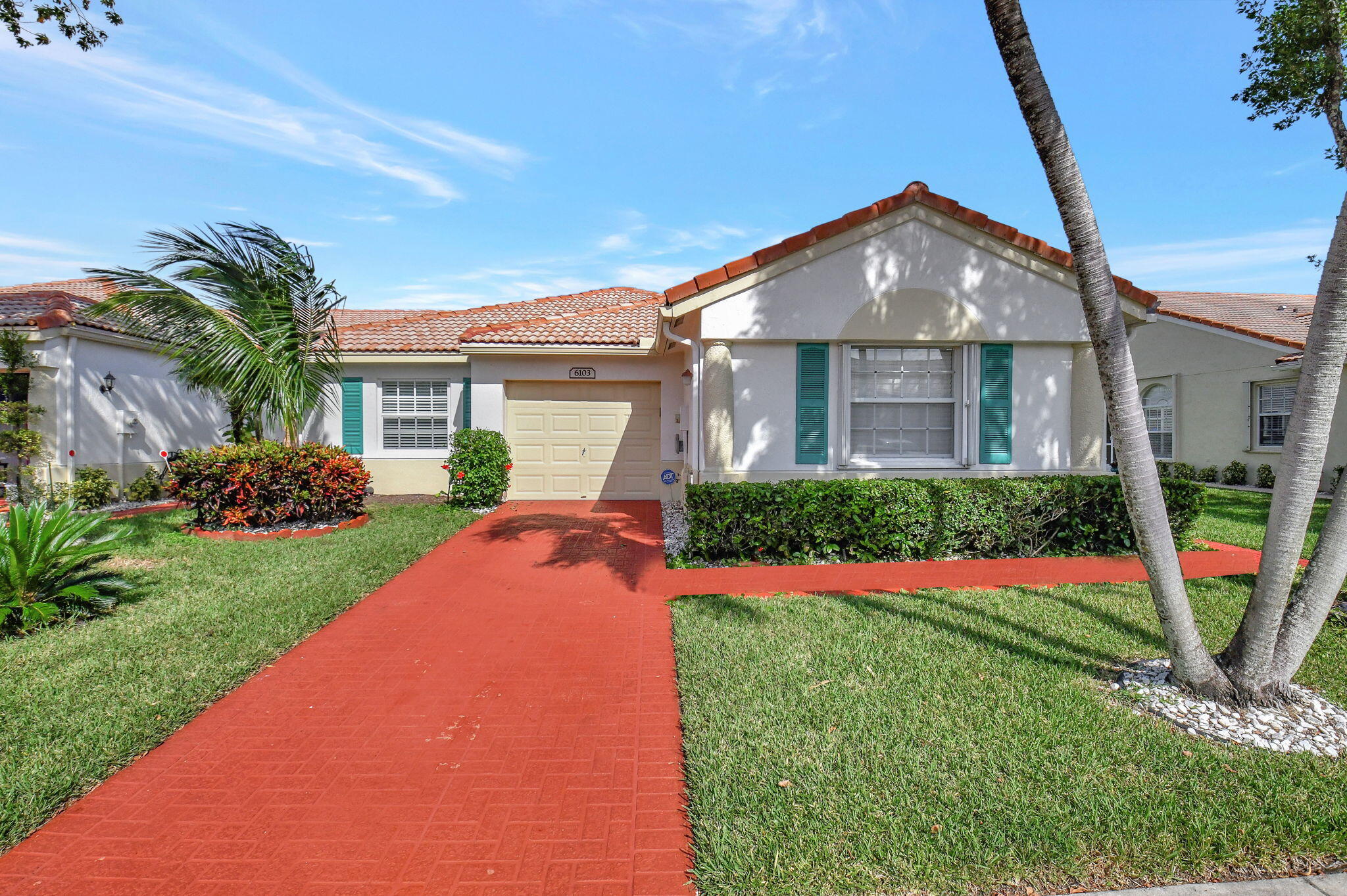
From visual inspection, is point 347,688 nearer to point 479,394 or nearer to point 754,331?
point 754,331

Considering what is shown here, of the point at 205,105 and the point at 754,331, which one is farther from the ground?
the point at 205,105

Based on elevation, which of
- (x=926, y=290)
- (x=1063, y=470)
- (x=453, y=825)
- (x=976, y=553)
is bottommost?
(x=453, y=825)

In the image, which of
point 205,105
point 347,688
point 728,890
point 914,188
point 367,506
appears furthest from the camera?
point 367,506

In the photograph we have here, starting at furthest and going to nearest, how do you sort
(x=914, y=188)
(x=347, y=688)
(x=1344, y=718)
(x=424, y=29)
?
1. (x=914, y=188)
2. (x=424, y=29)
3. (x=347, y=688)
4. (x=1344, y=718)

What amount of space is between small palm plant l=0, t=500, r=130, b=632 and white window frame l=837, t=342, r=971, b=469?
8.24 metres

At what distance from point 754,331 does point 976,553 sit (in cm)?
394

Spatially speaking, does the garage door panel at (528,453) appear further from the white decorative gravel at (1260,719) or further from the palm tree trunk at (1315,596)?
the palm tree trunk at (1315,596)

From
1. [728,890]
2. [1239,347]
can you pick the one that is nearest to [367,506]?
[728,890]

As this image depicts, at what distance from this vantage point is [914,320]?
8773mm

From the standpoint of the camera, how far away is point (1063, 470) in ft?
30.0

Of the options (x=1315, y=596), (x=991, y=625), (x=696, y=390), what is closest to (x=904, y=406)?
(x=696, y=390)

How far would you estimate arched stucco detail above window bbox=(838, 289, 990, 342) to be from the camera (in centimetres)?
871

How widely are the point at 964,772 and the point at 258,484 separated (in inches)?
394

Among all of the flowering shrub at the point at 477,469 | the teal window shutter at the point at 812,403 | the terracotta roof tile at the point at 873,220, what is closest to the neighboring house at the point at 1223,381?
the terracotta roof tile at the point at 873,220
